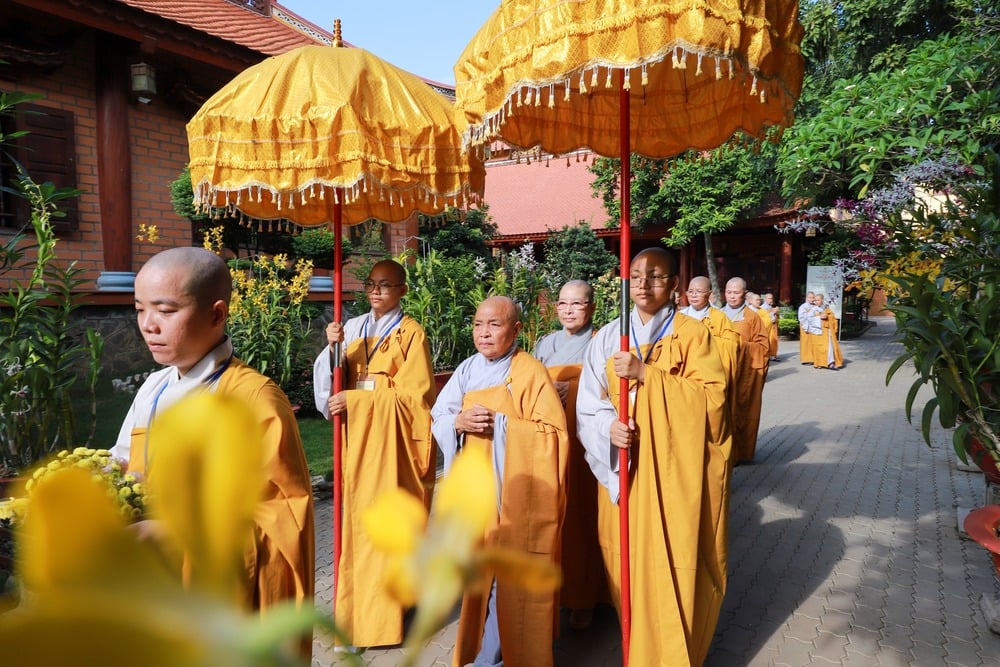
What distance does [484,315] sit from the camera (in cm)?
306

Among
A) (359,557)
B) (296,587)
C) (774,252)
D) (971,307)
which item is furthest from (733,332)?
(774,252)

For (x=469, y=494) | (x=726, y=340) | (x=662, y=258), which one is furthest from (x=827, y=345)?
(x=469, y=494)

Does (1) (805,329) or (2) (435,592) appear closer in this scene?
(2) (435,592)

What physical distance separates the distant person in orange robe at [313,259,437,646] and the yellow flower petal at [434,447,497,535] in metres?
2.87

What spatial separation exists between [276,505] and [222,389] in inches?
13.6

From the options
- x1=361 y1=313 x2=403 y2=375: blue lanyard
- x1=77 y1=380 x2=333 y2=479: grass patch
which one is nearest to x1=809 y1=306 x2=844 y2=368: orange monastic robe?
x1=77 y1=380 x2=333 y2=479: grass patch

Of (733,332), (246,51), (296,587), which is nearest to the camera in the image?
(296,587)

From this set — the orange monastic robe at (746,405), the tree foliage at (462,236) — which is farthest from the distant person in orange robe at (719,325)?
the tree foliage at (462,236)

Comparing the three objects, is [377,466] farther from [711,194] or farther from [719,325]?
[711,194]

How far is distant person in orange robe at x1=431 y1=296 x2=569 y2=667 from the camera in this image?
107 inches

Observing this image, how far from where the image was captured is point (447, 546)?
0.33 metres

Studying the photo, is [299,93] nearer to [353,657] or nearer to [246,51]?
[353,657]

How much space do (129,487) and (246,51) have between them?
22.8 ft

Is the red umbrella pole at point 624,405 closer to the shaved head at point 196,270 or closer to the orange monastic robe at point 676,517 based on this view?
the orange monastic robe at point 676,517
